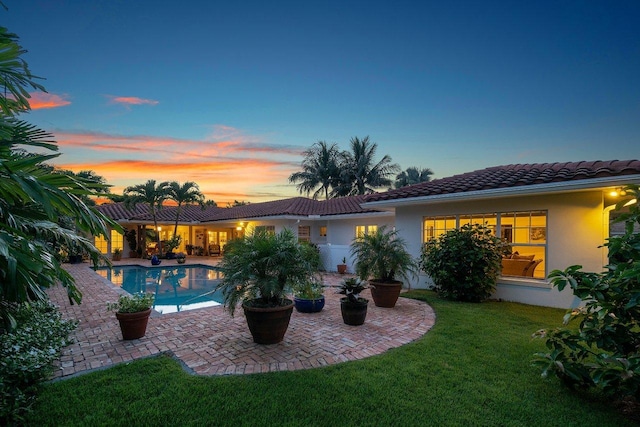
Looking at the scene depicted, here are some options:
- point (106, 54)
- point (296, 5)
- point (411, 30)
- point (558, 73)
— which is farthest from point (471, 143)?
point (106, 54)

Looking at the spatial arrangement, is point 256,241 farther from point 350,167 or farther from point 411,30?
point 350,167

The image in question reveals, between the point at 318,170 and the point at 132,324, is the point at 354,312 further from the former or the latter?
the point at 318,170

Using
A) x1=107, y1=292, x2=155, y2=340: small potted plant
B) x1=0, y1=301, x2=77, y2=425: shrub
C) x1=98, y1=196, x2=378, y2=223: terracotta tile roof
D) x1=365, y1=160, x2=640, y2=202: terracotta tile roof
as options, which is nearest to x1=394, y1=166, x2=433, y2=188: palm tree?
x1=98, y1=196, x2=378, y2=223: terracotta tile roof

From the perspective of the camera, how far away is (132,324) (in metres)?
5.80

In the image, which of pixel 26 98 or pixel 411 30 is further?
pixel 411 30

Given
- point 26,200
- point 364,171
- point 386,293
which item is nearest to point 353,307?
point 386,293

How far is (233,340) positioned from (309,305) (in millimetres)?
2508

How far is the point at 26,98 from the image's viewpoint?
386cm

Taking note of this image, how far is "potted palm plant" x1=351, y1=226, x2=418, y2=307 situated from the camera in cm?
823

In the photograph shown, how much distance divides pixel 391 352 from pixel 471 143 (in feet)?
40.7

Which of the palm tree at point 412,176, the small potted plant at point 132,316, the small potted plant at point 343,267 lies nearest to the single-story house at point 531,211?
the small potted plant at point 343,267

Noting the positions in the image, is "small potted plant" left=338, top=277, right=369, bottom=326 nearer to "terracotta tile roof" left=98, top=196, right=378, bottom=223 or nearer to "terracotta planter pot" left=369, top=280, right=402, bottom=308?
"terracotta planter pot" left=369, top=280, right=402, bottom=308

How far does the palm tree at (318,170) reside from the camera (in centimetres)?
3375

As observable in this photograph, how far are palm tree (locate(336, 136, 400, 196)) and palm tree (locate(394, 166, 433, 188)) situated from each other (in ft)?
4.46
